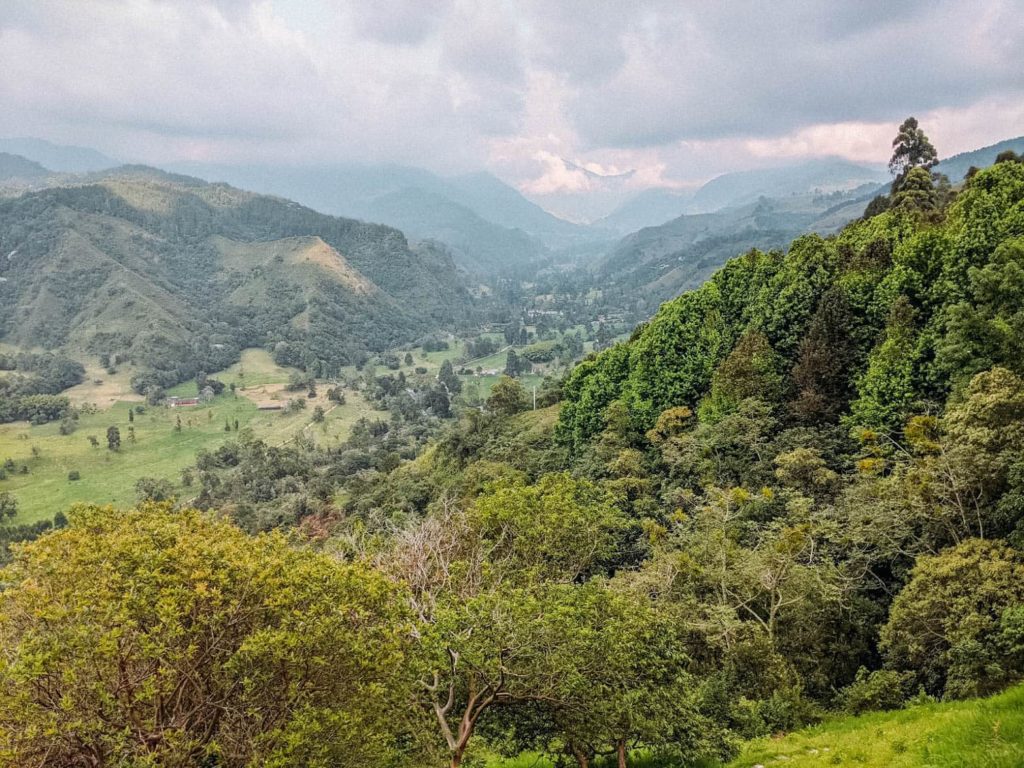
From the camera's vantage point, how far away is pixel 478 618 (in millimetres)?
10062

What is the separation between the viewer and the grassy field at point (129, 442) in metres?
84.7

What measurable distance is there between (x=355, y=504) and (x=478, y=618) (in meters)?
46.0

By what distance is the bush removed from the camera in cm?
1309

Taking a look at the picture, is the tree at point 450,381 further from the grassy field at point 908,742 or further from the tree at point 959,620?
the grassy field at point 908,742

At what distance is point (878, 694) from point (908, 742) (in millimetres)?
4962

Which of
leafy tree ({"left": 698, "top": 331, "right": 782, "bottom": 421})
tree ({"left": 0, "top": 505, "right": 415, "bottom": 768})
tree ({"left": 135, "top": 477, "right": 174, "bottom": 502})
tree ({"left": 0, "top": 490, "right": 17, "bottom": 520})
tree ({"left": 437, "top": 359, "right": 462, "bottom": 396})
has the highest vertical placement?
leafy tree ({"left": 698, "top": 331, "right": 782, "bottom": 421})

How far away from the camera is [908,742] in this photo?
891 cm

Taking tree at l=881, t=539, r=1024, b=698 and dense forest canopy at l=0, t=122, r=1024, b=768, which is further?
tree at l=881, t=539, r=1024, b=698

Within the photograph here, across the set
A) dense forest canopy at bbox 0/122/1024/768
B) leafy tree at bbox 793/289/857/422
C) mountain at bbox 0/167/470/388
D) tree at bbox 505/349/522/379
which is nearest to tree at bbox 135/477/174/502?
dense forest canopy at bbox 0/122/1024/768

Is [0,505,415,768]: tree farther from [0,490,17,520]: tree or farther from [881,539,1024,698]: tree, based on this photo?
[0,490,17,520]: tree

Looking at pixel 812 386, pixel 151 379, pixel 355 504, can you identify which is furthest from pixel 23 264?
pixel 812 386

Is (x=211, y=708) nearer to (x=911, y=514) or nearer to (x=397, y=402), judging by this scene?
(x=911, y=514)

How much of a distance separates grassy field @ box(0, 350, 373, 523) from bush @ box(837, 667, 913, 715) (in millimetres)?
85347

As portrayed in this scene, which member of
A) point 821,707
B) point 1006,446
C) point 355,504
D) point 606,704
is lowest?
point 355,504
